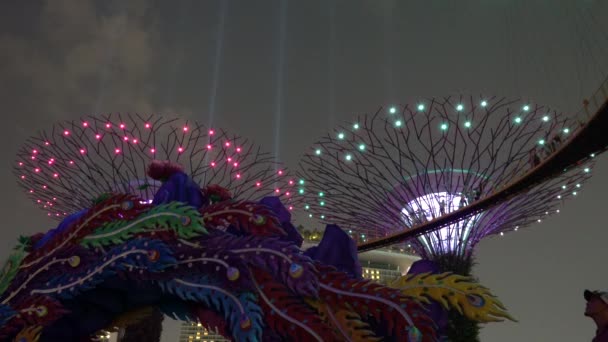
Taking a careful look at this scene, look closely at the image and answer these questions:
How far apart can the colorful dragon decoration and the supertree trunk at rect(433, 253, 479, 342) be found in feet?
35.6

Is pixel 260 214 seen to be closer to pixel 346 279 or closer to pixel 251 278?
pixel 251 278

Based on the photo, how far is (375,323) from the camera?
9.13 feet

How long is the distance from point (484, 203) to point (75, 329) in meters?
11.8

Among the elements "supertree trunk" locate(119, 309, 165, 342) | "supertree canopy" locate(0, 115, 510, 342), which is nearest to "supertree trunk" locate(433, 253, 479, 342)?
"supertree trunk" locate(119, 309, 165, 342)

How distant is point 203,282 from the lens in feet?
9.55

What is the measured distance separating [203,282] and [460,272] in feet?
39.9

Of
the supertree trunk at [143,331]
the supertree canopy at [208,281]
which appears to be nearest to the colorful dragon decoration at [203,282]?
the supertree canopy at [208,281]

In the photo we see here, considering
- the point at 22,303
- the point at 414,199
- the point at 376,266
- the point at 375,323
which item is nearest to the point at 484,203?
the point at 414,199

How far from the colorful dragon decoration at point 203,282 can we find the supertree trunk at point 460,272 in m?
10.9

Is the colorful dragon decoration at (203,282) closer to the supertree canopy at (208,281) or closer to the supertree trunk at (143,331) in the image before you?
the supertree canopy at (208,281)

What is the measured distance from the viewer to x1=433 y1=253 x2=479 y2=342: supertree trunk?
12.7 meters

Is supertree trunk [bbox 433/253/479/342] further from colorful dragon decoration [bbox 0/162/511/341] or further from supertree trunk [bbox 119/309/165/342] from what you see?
colorful dragon decoration [bbox 0/162/511/341]

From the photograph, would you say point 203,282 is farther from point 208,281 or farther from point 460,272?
point 460,272

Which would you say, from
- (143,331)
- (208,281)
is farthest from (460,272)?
(208,281)
